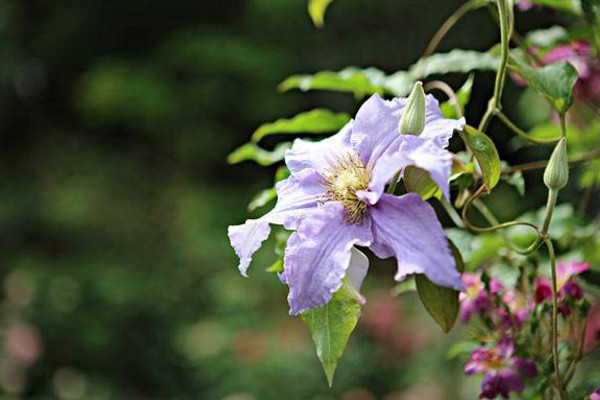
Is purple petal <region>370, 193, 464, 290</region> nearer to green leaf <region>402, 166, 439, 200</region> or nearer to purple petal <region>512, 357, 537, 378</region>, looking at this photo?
green leaf <region>402, 166, 439, 200</region>

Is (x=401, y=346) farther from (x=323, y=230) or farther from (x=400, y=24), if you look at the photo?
(x=323, y=230)

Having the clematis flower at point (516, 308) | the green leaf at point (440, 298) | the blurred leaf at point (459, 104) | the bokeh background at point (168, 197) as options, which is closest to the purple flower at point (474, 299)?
the clematis flower at point (516, 308)

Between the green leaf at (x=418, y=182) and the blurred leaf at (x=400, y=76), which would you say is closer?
the green leaf at (x=418, y=182)

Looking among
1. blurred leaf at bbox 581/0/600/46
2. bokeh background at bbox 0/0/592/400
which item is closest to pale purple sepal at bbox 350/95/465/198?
blurred leaf at bbox 581/0/600/46

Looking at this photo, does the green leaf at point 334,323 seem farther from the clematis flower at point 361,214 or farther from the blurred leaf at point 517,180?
the blurred leaf at point 517,180

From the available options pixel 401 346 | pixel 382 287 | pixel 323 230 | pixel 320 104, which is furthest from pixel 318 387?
pixel 323 230

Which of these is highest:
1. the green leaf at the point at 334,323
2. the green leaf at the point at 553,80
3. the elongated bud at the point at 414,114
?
the elongated bud at the point at 414,114

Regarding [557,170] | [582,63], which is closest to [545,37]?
[582,63]
